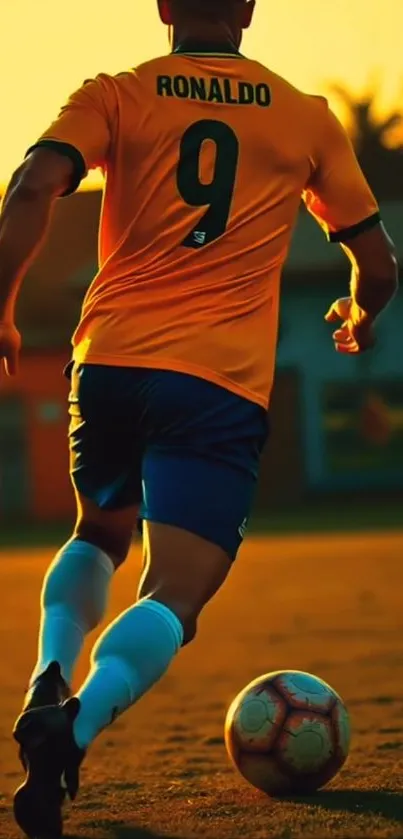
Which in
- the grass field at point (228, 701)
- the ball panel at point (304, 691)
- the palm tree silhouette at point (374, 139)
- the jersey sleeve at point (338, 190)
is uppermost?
A: the jersey sleeve at point (338, 190)

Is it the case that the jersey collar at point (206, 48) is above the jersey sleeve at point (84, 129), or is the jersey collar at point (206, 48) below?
above

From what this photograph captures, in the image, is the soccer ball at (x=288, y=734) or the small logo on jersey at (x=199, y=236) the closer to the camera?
the small logo on jersey at (x=199, y=236)

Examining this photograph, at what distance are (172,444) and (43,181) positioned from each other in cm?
72

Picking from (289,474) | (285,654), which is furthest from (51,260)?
(285,654)

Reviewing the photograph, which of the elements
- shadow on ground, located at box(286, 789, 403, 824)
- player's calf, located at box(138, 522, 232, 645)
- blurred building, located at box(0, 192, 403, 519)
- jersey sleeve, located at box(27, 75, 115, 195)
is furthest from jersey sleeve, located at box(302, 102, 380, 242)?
blurred building, located at box(0, 192, 403, 519)

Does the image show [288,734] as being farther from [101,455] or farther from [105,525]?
[101,455]

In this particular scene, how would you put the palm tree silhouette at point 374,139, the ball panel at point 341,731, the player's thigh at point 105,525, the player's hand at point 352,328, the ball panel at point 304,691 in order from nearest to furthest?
the player's thigh at point 105,525, the player's hand at point 352,328, the ball panel at point 341,731, the ball panel at point 304,691, the palm tree silhouette at point 374,139

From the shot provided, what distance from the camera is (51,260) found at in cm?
5197

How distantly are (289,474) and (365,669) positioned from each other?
29.7 m

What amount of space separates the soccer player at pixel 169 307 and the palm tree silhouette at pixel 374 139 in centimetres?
5819

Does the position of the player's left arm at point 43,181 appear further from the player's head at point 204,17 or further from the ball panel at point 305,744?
the ball panel at point 305,744

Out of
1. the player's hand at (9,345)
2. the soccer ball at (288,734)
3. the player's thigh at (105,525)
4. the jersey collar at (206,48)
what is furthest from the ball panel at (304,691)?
the jersey collar at (206,48)

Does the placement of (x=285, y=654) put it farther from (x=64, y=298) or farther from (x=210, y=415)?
(x=64, y=298)

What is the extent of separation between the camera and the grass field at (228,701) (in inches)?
184
